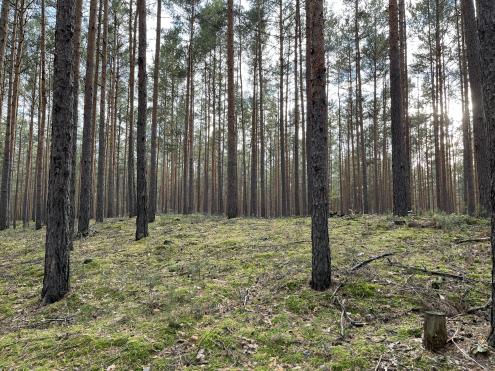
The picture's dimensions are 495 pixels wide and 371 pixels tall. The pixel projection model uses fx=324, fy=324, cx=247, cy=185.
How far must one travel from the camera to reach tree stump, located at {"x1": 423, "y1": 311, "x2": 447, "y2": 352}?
3514 mm

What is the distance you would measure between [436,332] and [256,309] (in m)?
2.37

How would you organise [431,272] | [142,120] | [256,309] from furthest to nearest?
[142,120] → [431,272] → [256,309]

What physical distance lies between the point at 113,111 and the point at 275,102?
1495 cm

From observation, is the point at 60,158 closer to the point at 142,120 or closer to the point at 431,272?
the point at 142,120

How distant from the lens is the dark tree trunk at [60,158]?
563 centimetres

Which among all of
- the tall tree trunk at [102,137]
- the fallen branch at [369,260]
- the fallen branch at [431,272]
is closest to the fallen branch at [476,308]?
the fallen branch at [431,272]

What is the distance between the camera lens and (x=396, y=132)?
10789 millimetres

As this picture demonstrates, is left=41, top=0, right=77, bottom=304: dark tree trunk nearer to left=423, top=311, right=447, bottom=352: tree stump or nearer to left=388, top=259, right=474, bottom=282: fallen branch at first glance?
left=423, top=311, right=447, bottom=352: tree stump

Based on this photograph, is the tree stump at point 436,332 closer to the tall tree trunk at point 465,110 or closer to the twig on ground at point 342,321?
the twig on ground at point 342,321

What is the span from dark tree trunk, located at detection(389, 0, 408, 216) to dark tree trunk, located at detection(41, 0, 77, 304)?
9473mm

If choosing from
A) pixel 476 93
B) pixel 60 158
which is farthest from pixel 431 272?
pixel 476 93

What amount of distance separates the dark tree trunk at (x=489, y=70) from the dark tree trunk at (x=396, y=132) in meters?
7.59

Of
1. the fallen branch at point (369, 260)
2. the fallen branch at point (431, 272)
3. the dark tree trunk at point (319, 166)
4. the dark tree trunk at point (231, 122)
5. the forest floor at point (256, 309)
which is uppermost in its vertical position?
the dark tree trunk at point (231, 122)

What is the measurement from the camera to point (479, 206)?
1041 centimetres
